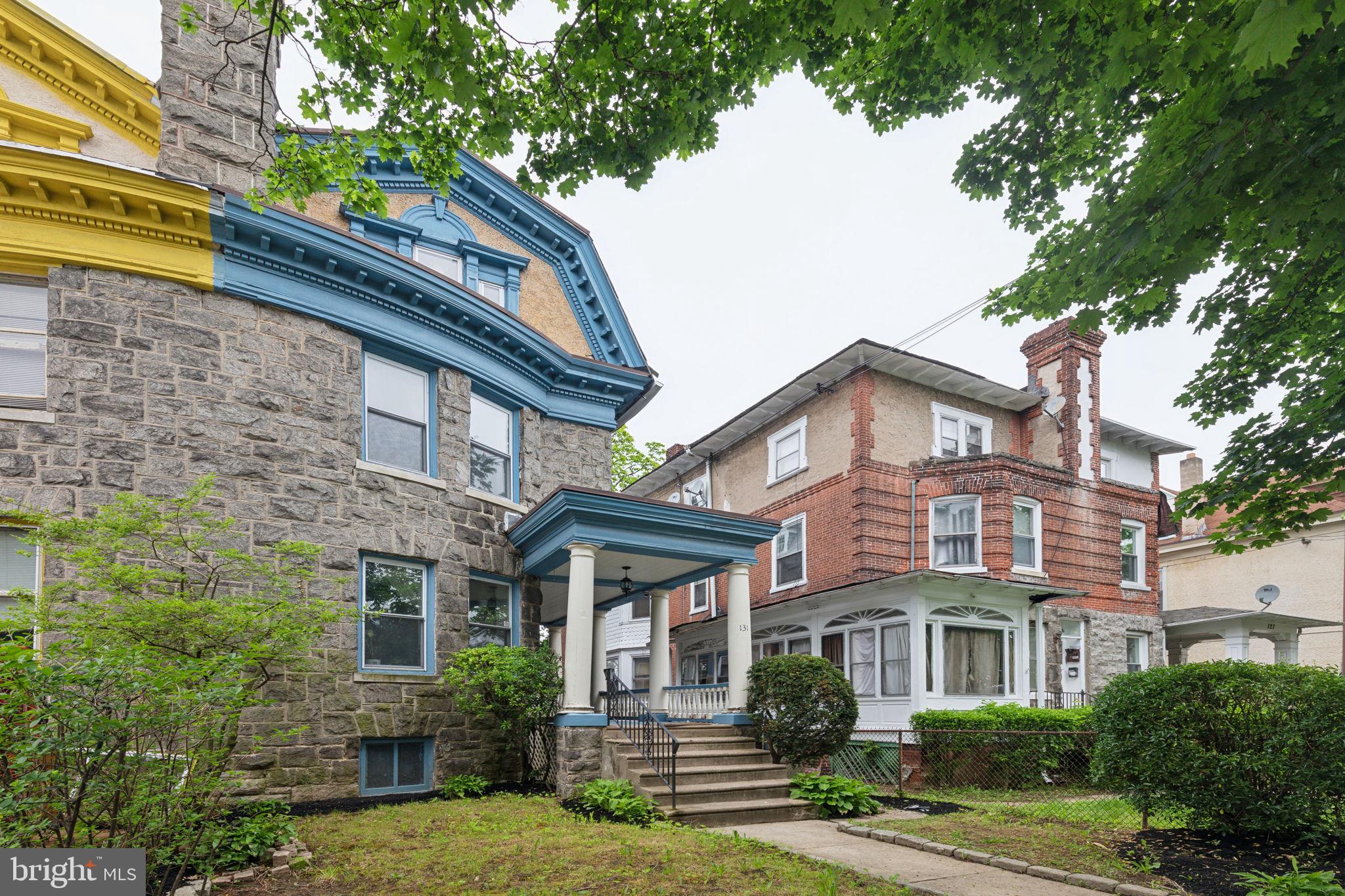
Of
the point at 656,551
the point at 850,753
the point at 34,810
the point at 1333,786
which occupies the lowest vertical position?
the point at 850,753

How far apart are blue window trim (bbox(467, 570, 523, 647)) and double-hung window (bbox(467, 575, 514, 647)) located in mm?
10

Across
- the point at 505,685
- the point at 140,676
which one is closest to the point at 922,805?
the point at 505,685

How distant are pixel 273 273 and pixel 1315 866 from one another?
12550mm

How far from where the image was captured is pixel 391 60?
228 inches

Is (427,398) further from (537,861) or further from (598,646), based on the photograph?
(537,861)

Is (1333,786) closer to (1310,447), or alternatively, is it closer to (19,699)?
(1310,447)

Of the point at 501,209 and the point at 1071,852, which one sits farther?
the point at 501,209

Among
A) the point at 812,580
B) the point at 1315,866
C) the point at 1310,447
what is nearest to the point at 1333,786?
the point at 1315,866

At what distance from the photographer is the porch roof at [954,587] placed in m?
15.5

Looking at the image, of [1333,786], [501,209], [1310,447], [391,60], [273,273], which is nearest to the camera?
[391,60]

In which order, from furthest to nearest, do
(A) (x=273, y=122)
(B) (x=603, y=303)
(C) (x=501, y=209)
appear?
(B) (x=603, y=303) < (C) (x=501, y=209) < (A) (x=273, y=122)

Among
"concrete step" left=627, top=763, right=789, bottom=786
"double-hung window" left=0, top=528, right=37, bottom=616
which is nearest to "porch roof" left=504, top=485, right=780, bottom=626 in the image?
"concrete step" left=627, top=763, right=789, bottom=786

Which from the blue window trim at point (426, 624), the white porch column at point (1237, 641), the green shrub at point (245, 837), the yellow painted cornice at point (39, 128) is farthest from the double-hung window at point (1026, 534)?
the yellow painted cornice at point (39, 128)

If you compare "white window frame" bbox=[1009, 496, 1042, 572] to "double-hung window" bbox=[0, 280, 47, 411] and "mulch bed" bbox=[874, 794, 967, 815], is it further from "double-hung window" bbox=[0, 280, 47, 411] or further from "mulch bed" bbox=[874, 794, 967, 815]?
"double-hung window" bbox=[0, 280, 47, 411]
